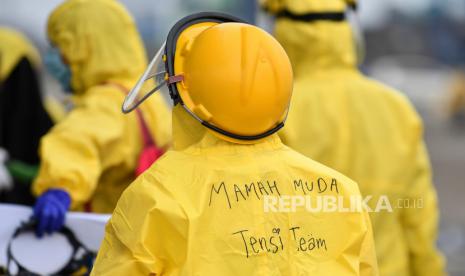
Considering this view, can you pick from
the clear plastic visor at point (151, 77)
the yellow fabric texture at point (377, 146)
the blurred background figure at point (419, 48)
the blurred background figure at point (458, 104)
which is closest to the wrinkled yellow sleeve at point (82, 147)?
the yellow fabric texture at point (377, 146)

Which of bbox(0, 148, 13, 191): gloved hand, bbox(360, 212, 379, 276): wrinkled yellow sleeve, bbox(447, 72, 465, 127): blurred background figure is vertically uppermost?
bbox(360, 212, 379, 276): wrinkled yellow sleeve

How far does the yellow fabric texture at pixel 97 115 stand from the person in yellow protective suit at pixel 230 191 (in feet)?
4.77

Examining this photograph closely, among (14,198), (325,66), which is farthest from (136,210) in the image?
(14,198)

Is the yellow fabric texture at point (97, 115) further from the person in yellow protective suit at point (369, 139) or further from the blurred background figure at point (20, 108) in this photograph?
the blurred background figure at point (20, 108)

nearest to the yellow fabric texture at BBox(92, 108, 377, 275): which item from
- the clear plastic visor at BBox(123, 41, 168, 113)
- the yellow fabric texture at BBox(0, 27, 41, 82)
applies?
the clear plastic visor at BBox(123, 41, 168, 113)

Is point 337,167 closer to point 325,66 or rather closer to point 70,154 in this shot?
point 325,66

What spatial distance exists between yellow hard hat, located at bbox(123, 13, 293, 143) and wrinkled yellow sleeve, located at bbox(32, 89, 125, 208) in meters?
1.43

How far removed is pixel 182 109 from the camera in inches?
129

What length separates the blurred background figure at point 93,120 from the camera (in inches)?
179

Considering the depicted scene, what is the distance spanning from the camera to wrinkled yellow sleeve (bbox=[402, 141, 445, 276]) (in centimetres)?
527

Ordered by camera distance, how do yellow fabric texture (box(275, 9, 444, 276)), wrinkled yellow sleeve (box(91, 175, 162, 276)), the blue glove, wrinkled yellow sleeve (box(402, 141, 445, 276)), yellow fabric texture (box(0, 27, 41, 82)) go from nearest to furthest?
wrinkled yellow sleeve (box(91, 175, 162, 276)) < the blue glove < yellow fabric texture (box(275, 9, 444, 276)) < wrinkled yellow sleeve (box(402, 141, 445, 276)) < yellow fabric texture (box(0, 27, 41, 82))

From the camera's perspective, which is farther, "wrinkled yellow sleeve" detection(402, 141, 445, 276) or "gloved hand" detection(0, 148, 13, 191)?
"gloved hand" detection(0, 148, 13, 191)

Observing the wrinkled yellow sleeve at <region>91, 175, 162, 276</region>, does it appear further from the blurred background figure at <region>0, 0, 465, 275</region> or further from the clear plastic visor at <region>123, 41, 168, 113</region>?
the blurred background figure at <region>0, 0, 465, 275</region>

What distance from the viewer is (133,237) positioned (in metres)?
3.07
